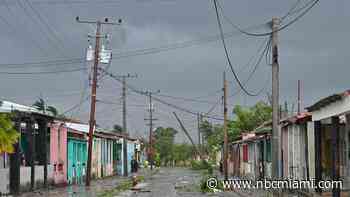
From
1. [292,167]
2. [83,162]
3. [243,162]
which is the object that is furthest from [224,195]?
[243,162]

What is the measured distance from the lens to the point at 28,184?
1356 inches

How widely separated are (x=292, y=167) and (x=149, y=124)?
7646cm

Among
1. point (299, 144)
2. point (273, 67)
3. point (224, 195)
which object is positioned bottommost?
point (224, 195)

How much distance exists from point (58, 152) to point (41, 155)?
5.29 metres

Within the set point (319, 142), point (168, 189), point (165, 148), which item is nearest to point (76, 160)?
point (168, 189)

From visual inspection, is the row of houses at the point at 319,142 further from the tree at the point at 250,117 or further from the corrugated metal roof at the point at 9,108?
the tree at the point at 250,117

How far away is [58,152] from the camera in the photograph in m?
43.4

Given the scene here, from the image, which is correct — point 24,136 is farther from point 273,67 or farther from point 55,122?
point 273,67

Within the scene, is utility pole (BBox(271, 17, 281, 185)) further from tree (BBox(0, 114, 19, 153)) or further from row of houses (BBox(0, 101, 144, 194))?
tree (BBox(0, 114, 19, 153))

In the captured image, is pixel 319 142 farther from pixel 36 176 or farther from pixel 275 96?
pixel 36 176

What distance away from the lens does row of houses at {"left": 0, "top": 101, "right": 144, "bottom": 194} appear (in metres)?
31.7

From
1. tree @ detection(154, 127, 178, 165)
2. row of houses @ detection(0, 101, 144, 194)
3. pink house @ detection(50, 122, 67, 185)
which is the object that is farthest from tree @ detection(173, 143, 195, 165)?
pink house @ detection(50, 122, 67, 185)

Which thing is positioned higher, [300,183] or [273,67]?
[273,67]

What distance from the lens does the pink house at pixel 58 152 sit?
1635 inches
